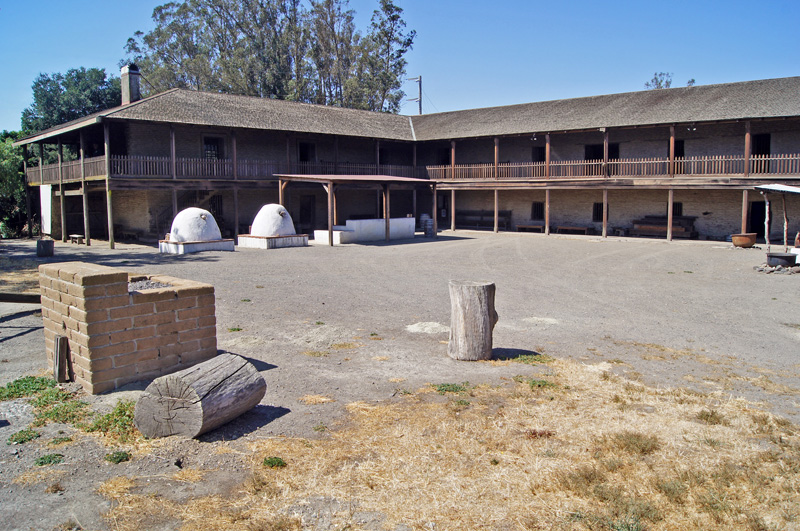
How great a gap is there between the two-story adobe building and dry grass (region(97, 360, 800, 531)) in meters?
20.7

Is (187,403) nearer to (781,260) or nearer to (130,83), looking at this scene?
(781,260)

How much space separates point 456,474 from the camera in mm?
4375

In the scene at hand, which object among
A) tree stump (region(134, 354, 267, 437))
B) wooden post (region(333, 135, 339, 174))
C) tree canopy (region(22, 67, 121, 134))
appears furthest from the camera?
tree canopy (region(22, 67, 121, 134))

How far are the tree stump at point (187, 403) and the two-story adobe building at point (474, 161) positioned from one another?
19.8 meters

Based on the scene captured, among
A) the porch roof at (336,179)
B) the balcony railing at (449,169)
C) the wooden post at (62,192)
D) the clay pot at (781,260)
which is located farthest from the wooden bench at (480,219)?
the wooden post at (62,192)

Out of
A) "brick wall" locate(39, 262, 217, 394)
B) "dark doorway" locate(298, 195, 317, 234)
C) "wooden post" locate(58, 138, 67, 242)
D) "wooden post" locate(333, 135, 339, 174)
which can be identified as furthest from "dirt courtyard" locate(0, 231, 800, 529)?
"wooden post" locate(333, 135, 339, 174)

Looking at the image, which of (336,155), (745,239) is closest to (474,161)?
(336,155)

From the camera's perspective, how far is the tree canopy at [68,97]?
44.0 meters

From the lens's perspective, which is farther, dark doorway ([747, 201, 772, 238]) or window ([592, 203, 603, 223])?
window ([592, 203, 603, 223])

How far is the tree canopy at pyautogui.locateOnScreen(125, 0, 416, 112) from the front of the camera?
4778 centimetres

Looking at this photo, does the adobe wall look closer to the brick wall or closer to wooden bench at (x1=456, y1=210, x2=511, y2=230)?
wooden bench at (x1=456, y1=210, x2=511, y2=230)

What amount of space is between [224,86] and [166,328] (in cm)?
4635

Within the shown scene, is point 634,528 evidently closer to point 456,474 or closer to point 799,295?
point 456,474

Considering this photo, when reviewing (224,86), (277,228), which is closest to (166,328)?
(277,228)
